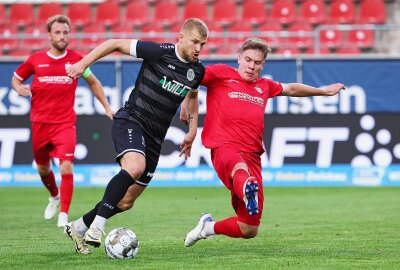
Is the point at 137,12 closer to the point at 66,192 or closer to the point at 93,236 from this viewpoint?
the point at 66,192

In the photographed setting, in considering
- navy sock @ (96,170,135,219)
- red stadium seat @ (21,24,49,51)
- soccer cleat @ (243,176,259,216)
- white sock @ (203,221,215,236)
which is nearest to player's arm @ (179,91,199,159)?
white sock @ (203,221,215,236)

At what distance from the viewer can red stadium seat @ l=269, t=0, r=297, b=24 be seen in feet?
83.3

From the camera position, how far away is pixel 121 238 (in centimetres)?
832

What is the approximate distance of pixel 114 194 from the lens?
8.37 metres

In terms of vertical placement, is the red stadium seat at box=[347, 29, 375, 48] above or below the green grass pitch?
above

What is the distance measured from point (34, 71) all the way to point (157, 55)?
14.6ft

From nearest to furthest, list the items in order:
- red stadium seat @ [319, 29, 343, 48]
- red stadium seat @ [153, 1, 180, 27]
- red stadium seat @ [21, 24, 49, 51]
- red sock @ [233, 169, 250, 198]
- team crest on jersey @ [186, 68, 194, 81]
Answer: red sock @ [233, 169, 250, 198], team crest on jersey @ [186, 68, 194, 81], red stadium seat @ [319, 29, 343, 48], red stadium seat @ [21, 24, 49, 51], red stadium seat @ [153, 1, 180, 27]

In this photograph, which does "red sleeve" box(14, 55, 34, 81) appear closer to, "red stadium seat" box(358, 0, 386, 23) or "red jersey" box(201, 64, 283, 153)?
"red jersey" box(201, 64, 283, 153)

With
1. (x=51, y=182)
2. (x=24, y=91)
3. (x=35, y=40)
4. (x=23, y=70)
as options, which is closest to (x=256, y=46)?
(x=24, y=91)

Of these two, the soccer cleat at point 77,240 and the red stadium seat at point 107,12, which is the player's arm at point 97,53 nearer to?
the soccer cleat at point 77,240

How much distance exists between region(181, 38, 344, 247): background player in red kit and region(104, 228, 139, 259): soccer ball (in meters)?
1.05

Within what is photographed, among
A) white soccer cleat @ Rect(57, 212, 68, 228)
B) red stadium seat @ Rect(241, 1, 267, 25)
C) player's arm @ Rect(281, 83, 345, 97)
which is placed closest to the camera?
player's arm @ Rect(281, 83, 345, 97)

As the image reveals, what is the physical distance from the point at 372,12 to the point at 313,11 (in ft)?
5.21

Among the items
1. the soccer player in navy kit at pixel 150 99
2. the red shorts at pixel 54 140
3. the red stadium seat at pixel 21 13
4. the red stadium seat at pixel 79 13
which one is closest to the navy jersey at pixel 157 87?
the soccer player in navy kit at pixel 150 99
